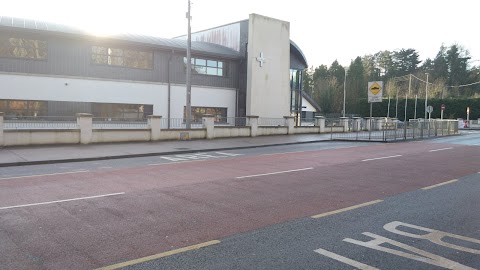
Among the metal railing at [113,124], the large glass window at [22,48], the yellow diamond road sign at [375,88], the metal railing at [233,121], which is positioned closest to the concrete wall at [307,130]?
the metal railing at [233,121]

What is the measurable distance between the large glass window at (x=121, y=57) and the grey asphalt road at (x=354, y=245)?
79.5 ft

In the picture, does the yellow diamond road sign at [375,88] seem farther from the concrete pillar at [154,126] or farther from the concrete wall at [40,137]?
the concrete wall at [40,137]

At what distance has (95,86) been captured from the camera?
26.9 m

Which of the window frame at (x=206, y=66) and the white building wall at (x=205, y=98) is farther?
the window frame at (x=206, y=66)

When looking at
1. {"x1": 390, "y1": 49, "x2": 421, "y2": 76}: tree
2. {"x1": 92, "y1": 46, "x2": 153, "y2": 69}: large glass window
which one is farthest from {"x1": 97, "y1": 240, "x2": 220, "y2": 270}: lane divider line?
{"x1": 390, "y1": 49, "x2": 421, "y2": 76}: tree

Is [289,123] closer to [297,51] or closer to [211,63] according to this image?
[211,63]

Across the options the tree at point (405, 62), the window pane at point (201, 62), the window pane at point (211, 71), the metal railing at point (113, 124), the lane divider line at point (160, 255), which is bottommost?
the lane divider line at point (160, 255)

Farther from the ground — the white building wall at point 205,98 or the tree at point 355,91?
the tree at point 355,91

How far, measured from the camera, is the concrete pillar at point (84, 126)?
19734 millimetres

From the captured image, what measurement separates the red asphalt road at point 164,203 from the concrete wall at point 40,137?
8.28m

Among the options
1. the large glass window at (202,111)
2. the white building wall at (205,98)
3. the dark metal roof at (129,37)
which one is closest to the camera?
the dark metal roof at (129,37)

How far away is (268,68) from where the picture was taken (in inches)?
1368

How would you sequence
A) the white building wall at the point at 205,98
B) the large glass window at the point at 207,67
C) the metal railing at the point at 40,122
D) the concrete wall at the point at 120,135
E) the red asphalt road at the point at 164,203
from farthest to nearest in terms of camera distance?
the large glass window at the point at 207,67 → the white building wall at the point at 205,98 → the concrete wall at the point at 120,135 → the metal railing at the point at 40,122 → the red asphalt road at the point at 164,203

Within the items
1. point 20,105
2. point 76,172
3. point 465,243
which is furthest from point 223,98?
point 465,243
